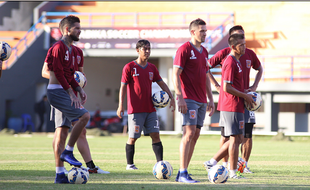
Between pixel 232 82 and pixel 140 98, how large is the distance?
84.9 inches

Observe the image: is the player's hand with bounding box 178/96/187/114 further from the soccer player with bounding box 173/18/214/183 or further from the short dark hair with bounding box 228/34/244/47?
the short dark hair with bounding box 228/34/244/47

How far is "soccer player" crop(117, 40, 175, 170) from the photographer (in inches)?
317

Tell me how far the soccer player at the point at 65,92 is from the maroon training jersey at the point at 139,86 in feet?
6.76

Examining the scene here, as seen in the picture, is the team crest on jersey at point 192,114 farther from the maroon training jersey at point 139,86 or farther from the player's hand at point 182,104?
the maroon training jersey at point 139,86

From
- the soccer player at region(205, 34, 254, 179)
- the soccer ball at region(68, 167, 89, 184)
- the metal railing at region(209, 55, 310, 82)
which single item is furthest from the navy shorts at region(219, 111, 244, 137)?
the metal railing at region(209, 55, 310, 82)

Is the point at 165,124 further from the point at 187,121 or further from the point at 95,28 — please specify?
the point at 187,121

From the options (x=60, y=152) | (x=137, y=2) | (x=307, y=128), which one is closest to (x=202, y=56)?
(x=60, y=152)

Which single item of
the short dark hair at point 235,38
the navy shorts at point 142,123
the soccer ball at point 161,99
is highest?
the short dark hair at point 235,38

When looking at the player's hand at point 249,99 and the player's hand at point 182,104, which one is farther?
the player's hand at point 249,99

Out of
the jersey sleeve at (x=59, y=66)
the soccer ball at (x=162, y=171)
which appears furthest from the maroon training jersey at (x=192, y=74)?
the jersey sleeve at (x=59, y=66)

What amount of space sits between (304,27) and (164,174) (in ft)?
78.9

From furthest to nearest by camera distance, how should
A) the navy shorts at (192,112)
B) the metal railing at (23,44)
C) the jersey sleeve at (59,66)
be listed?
the metal railing at (23,44) → the navy shorts at (192,112) → the jersey sleeve at (59,66)

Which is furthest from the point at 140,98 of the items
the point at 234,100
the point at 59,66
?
the point at 59,66

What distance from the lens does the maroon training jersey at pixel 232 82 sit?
654cm
